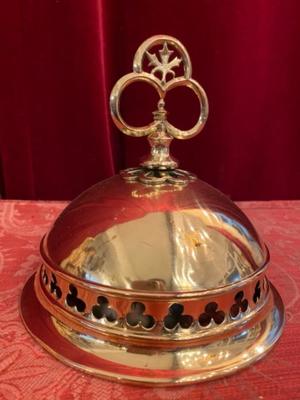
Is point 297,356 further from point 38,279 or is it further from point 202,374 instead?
point 38,279

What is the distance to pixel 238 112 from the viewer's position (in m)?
1.29

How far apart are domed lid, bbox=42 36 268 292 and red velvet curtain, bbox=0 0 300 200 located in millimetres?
592

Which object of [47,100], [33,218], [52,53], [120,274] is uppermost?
[52,53]

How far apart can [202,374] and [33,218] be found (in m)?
0.66

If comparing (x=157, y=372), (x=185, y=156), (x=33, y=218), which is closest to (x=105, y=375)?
(x=157, y=372)

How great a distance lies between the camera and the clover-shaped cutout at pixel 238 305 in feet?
1.91

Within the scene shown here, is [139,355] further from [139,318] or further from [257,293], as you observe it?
[257,293]

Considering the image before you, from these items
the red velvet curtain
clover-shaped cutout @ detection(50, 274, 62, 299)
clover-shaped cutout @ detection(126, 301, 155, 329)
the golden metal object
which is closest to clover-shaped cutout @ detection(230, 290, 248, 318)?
the golden metal object

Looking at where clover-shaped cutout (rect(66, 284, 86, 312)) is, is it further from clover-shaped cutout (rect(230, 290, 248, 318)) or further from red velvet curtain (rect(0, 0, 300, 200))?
red velvet curtain (rect(0, 0, 300, 200))

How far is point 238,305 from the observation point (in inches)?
23.2

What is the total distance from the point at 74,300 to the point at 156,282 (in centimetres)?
12

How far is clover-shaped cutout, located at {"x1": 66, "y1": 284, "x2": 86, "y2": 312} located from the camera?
578 millimetres

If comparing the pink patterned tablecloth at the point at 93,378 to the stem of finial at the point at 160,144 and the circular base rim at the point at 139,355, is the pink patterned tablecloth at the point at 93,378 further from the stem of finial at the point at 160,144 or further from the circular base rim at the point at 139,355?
the stem of finial at the point at 160,144

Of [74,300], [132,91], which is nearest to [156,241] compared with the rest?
[74,300]
